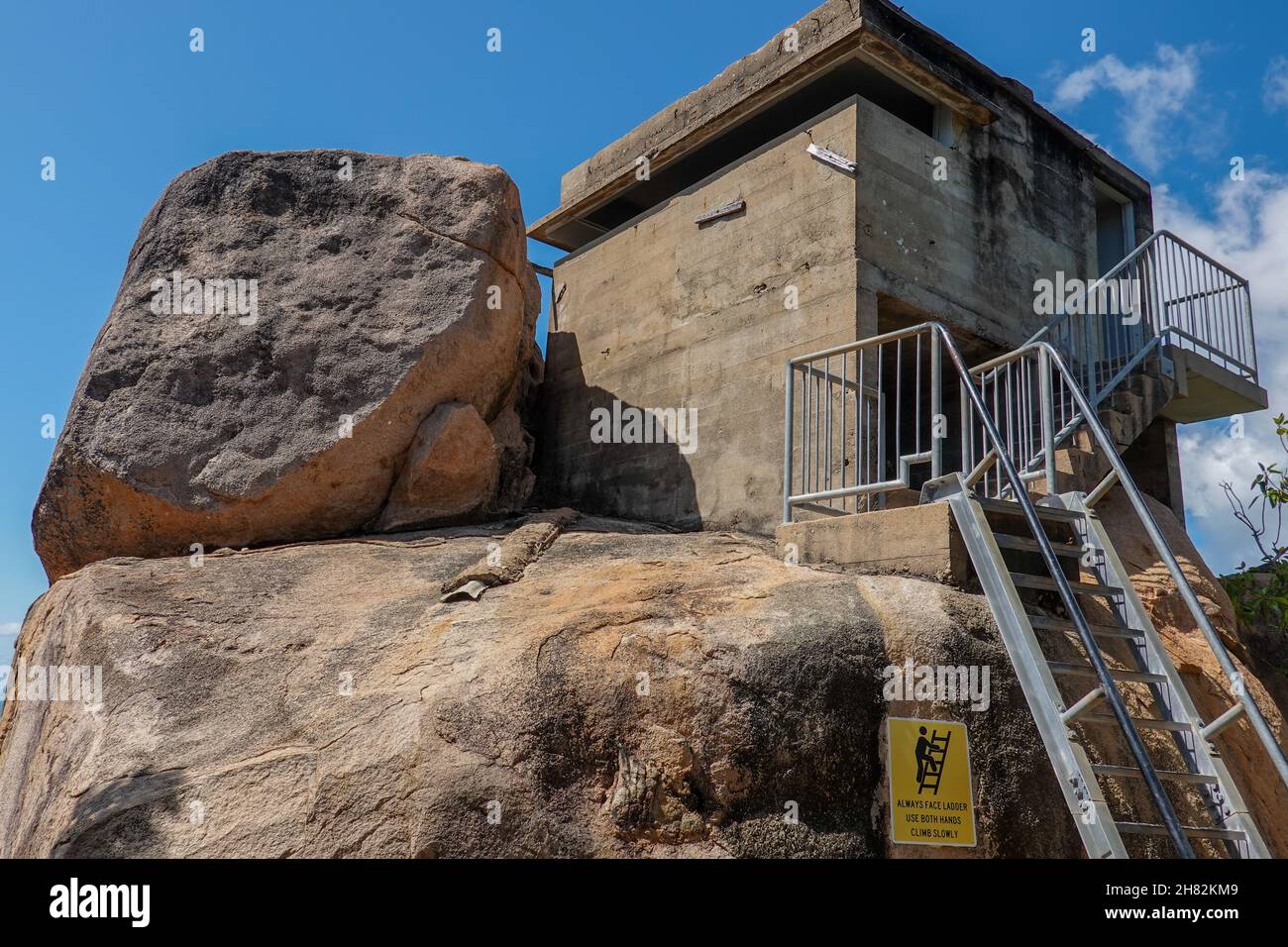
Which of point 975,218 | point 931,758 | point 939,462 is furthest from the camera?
point 975,218

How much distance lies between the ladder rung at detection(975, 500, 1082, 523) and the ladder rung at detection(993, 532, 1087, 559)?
5.7 inches

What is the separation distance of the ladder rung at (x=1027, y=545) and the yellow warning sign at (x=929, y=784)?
Result: 1.27 m

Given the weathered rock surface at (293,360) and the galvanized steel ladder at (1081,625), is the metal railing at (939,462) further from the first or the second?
the weathered rock surface at (293,360)

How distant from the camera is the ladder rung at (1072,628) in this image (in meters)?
6.22

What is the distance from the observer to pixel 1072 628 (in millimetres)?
6586

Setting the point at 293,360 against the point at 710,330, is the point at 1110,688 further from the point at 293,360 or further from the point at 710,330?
the point at 293,360

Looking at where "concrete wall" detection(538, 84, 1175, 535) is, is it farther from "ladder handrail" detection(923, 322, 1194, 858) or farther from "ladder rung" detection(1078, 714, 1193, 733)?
"ladder rung" detection(1078, 714, 1193, 733)

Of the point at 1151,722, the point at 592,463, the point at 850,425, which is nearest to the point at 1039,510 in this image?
the point at 1151,722

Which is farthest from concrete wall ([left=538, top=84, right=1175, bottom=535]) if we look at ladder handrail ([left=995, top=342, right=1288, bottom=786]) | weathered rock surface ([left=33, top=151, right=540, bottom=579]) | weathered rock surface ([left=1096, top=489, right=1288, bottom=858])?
ladder handrail ([left=995, top=342, right=1288, bottom=786])

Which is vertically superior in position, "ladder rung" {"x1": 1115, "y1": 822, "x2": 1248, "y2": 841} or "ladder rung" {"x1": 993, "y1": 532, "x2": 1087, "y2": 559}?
"ladder rung" {"x1": 993, "y1": 532, "x2": 1087, "y2": 559}

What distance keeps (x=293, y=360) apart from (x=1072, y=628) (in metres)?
6.38

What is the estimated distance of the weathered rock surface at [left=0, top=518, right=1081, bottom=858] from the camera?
5.28 meters
